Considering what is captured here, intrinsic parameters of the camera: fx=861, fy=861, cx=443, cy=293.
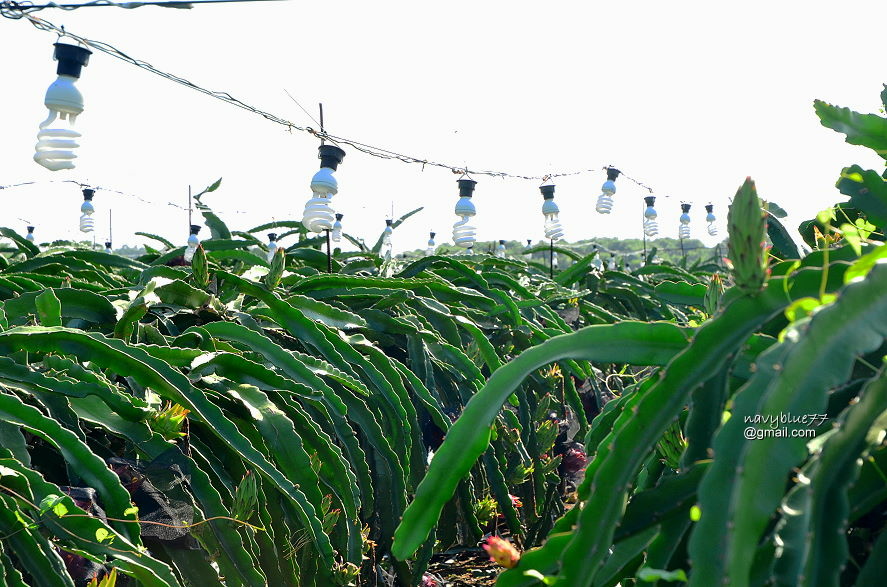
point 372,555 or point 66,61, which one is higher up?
point 66,61

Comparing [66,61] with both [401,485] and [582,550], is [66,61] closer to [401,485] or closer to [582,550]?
[401,485]

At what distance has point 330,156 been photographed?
343 cm

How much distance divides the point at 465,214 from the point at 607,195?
211 centimetres

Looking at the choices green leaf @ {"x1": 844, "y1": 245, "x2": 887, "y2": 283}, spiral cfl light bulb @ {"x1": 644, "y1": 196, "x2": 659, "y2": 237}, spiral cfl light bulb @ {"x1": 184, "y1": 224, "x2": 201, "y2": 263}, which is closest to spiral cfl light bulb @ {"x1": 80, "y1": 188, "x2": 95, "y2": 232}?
spiral cfl light bulb @ {"x1": 184, "y1": 224, "x2": 201, "y2": 263}

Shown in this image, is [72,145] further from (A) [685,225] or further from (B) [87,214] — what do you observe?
(A) [685,225]

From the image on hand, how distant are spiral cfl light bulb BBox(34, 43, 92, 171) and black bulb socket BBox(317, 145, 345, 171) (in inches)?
35.1

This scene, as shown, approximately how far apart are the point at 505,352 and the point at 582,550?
2.55 m

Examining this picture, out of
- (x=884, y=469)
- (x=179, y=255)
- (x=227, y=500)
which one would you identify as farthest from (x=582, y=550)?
(x=179, y=255)

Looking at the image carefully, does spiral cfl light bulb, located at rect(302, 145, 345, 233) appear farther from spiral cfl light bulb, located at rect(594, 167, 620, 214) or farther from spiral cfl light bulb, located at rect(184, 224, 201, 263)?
spiral cfl light bulb, located at rect(594, 167, 620, 214)

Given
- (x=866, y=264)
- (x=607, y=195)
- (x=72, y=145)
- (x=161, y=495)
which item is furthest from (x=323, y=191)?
(x=607, y=195)

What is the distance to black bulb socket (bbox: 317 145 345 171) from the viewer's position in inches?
134

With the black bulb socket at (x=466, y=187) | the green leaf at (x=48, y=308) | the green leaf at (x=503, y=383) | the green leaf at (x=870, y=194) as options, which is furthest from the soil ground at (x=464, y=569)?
the black bulb socket at (x=466, y=187)

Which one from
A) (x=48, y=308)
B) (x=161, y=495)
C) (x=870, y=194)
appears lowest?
(x=161, y=495)

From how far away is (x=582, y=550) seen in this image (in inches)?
37.1
